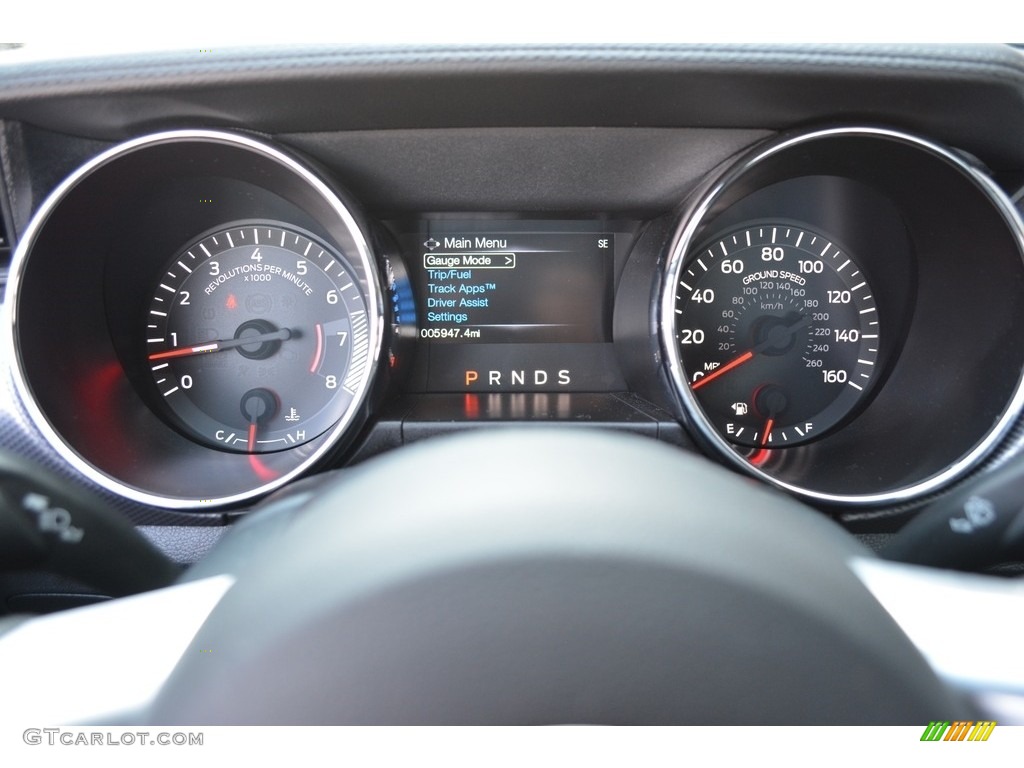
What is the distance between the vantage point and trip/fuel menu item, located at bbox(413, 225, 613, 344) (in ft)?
8.00

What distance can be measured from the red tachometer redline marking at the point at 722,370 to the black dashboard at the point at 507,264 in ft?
0.03

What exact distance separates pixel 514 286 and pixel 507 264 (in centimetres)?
7

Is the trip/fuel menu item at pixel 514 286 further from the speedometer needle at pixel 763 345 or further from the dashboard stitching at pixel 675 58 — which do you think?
the dashboard stitching at pixel 675 58

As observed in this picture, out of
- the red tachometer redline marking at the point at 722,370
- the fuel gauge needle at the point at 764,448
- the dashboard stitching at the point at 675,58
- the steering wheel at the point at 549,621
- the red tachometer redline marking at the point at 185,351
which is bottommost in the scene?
the fuel gauge needle at the point at 764,448

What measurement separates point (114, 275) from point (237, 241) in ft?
1.14

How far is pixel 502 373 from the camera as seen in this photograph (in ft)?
8.12

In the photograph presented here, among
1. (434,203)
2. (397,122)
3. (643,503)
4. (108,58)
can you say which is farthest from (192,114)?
(643,503)

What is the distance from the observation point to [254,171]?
7.46 feet

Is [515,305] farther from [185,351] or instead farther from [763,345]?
[185,351]

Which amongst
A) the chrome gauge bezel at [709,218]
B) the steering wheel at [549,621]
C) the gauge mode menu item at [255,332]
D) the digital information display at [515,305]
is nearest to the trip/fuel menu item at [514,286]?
the digital information display at [515,305]

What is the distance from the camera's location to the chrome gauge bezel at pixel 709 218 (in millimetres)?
2002

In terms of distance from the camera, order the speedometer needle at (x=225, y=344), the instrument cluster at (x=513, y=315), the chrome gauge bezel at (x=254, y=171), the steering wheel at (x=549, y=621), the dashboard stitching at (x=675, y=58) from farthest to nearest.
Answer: the speedometer needle at (x=225, y=344)
the instrument cluster at (x=513, y=315)
the chrome gauge bezel at (x=254, y=171)
the dashboard stitching at (x=675, y=58)
the steering wheel at (x=549, y=621)
